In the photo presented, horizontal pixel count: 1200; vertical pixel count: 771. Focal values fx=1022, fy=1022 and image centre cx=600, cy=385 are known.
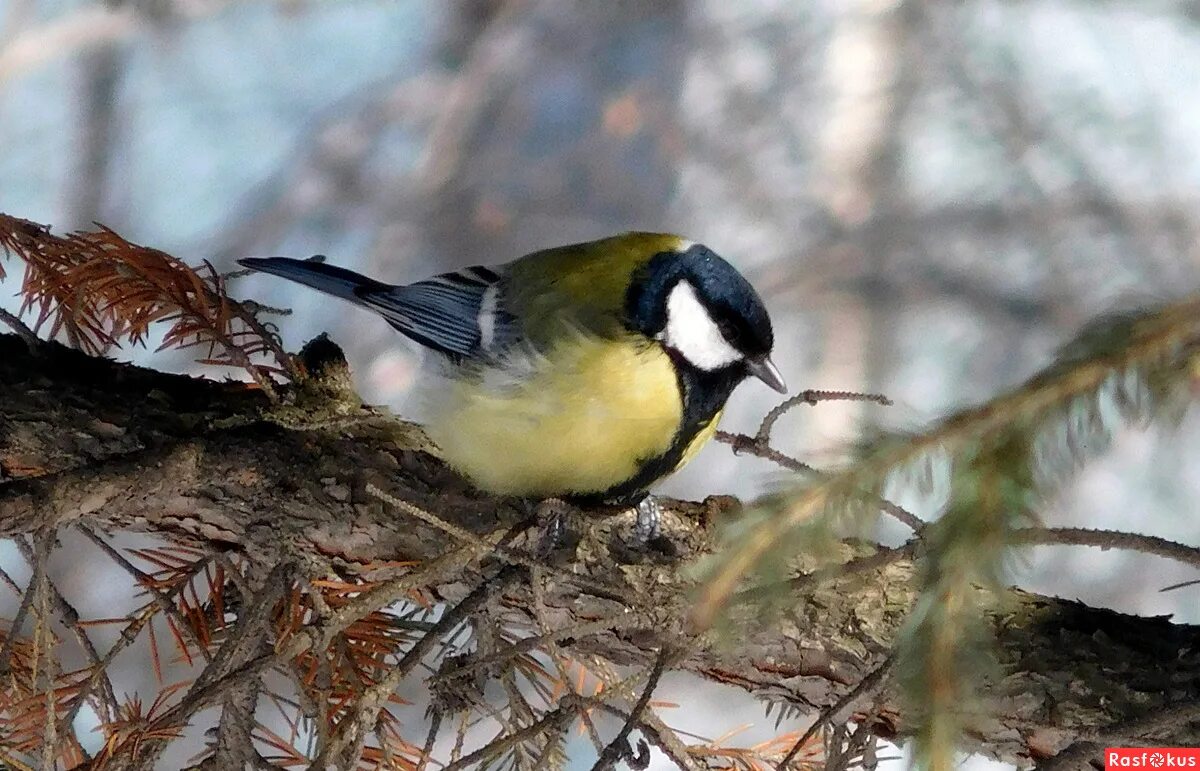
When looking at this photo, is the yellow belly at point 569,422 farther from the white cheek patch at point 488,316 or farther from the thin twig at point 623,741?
the thin twig at point 623,741

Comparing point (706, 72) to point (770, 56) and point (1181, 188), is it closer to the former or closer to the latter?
point (770, 56)

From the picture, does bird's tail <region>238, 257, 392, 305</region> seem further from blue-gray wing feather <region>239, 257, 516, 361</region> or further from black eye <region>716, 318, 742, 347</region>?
black eye <region>716, 318, 742, 347</region>

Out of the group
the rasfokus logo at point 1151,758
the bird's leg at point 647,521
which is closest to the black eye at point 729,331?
the bird's leg at point 647,521

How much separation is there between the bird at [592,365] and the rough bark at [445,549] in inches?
2.2

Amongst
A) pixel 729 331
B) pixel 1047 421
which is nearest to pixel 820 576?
pixel 1047 421

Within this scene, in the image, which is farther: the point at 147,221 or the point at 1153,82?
the point at 147,221

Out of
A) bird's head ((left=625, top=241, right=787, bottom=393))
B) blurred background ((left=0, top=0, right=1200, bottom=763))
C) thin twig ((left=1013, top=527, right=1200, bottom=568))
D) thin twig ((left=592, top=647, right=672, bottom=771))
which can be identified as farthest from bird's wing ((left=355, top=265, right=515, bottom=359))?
blurred background ((left=0, top=0, right=1200, bottom=763))

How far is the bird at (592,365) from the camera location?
81 centimetres

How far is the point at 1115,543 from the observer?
0.52 m

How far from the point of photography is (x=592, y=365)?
0.83 m

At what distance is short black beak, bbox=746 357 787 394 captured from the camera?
889 millimetres

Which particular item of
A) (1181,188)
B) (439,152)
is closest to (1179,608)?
(1181,188)

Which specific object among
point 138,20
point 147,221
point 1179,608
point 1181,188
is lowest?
point 1179,608

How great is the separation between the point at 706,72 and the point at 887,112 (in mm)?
354
